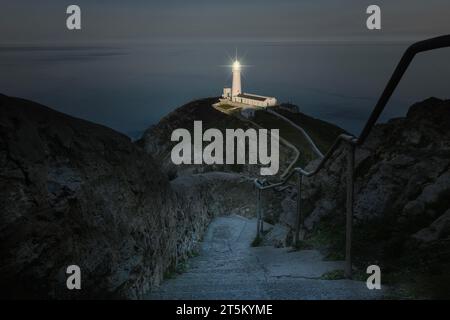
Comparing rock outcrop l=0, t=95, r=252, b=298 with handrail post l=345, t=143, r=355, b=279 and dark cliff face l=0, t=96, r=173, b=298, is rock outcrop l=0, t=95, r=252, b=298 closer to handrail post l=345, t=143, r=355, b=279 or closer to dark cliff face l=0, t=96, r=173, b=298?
dark cliff face l=0, t=96, r=173, b=298

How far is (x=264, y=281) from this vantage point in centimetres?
621

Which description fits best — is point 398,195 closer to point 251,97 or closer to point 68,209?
point 68,209

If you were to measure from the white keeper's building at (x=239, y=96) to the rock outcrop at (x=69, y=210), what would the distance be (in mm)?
97392

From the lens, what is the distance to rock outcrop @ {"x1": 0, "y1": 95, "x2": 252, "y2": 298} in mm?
4312

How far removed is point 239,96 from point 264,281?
360ft

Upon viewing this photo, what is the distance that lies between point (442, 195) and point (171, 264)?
4604 mm

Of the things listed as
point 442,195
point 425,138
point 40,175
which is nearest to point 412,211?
point 442,195

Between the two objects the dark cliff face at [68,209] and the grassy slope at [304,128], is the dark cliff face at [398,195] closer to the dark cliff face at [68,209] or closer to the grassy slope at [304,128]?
the dark cliff face at [68,209]

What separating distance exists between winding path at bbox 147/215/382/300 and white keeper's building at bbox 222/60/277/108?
95306mm

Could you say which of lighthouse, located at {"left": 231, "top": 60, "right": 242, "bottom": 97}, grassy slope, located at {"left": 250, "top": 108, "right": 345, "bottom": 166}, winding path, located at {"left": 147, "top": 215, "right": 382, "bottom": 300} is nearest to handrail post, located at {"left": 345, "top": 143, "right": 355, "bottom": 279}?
winding path, located at {"left": 147, "top": 215, "right": 382, "bottom": 300}

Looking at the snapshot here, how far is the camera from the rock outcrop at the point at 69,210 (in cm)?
431

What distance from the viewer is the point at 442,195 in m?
6.38
